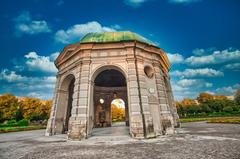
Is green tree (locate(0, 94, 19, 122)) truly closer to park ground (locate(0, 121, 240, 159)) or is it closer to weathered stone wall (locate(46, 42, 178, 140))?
weathered stone wall (locate(46, 42, 178, 140))

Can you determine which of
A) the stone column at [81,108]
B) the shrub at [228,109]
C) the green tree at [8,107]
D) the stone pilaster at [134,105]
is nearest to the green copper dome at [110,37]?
the stone column at [81,108]

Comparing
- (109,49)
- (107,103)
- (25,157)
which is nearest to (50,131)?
(25,157)

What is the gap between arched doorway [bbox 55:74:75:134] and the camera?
14.8 metres

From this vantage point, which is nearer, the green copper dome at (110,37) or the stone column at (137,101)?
the stone column at (137,101)

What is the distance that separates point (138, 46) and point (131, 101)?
17.4 ft

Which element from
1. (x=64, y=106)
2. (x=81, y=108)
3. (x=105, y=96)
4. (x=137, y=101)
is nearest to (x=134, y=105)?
(x=137, y=101)

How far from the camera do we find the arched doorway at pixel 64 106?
48.6ft

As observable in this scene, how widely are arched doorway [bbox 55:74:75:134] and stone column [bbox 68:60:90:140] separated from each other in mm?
3510

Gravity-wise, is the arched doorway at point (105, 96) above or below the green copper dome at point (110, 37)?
below

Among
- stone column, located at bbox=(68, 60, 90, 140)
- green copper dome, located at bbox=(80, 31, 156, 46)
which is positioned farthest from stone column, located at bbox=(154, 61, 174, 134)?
stone column, located at bbox=(68, 60, 90, 140)

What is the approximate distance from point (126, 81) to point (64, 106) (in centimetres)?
823

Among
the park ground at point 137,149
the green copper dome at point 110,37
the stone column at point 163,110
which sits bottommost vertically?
the park ground at point 137,149

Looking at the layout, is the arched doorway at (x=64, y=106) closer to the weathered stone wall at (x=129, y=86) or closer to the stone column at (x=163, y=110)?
the weathered stone wall at (x=129, y=86)

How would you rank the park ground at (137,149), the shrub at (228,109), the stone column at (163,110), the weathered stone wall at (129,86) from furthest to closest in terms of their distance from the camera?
the shrub at (228,109), the stone column at (163,110), the weathered stone wall at (129,86), the park ground at (137,149)
